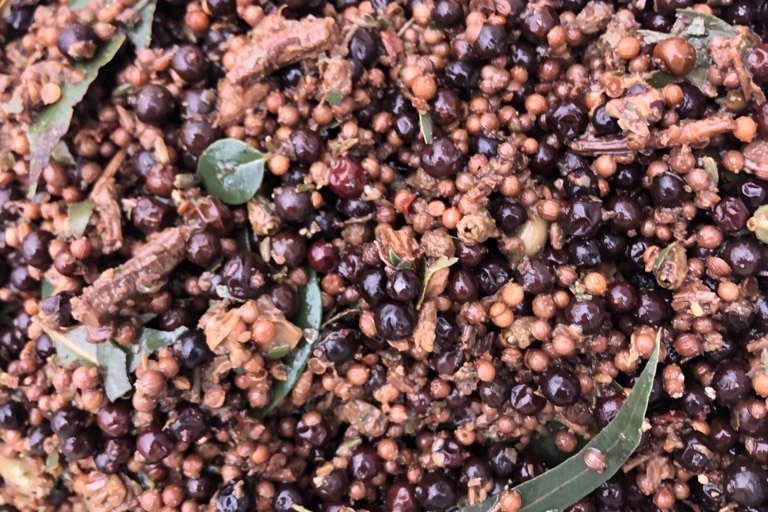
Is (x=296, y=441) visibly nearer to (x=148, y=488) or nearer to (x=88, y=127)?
(x=148, y=488)

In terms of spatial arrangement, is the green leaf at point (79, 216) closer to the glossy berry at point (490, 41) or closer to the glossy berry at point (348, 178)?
the glossy berry at point (348, 178)

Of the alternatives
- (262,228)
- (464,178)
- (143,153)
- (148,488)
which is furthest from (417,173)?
(148,488)

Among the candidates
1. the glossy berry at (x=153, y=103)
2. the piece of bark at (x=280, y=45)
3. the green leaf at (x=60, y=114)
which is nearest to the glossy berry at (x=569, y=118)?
the piece of bark at (x=280, y=45)

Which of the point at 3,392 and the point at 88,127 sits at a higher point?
the point at 88,127

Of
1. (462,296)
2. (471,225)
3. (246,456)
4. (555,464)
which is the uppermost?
(471,225)

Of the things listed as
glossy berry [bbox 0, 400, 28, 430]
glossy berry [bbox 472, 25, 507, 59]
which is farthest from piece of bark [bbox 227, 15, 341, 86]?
glossy berry [bbox 0, 400, 28, 430]

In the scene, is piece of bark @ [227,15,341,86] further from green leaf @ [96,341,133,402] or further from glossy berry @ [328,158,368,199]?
Answer: green leaf @ [96,341,133,402]
